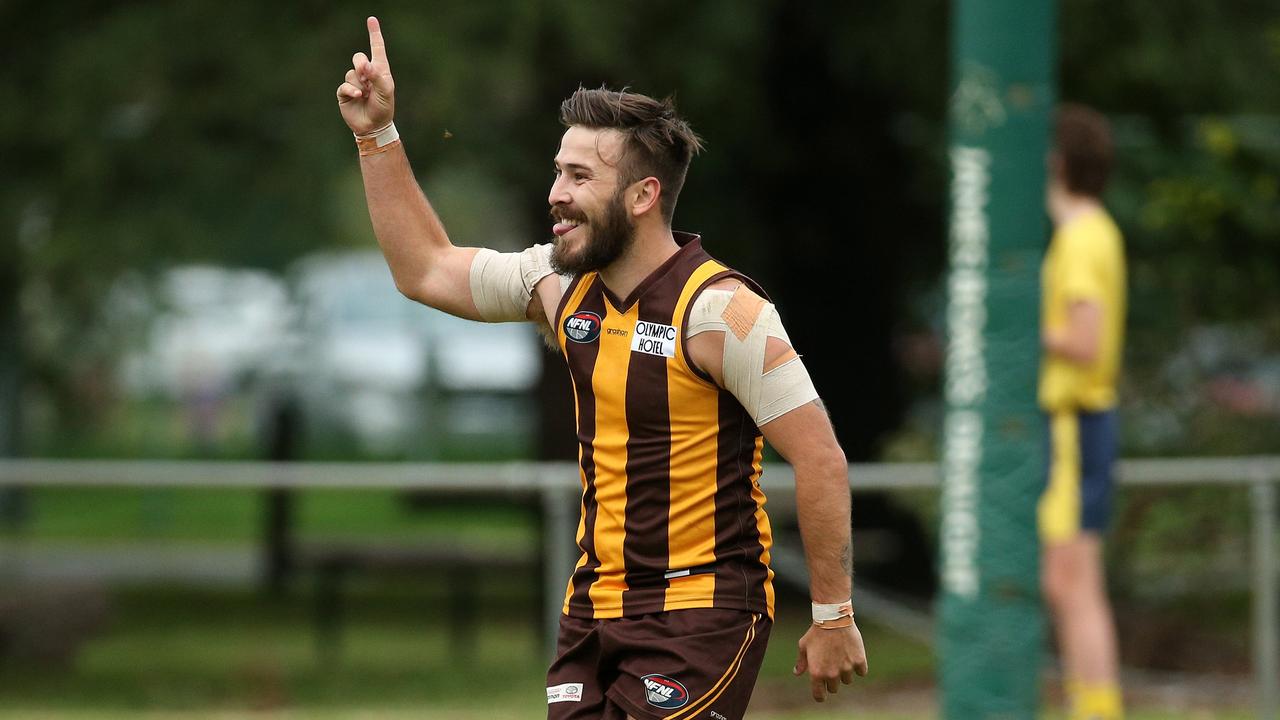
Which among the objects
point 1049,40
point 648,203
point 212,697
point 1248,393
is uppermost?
point 1049,40

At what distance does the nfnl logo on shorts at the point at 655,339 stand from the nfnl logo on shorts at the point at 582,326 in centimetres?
Answer: 11

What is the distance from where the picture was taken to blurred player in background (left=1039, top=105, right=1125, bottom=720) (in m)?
7.08

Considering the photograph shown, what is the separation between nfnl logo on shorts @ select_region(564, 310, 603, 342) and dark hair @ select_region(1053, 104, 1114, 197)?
357 centimetres

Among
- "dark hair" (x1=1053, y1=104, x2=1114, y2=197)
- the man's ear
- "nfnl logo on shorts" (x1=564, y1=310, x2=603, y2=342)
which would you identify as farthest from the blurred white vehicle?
the man's ear

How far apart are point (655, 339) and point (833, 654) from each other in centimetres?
81

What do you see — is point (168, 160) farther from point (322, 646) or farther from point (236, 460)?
point (236, 460)

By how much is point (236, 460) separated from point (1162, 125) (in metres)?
15.2

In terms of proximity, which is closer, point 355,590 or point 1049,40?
point 1049,40

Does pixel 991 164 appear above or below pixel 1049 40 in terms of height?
below

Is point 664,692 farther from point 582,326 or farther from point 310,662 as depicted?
point 310,662

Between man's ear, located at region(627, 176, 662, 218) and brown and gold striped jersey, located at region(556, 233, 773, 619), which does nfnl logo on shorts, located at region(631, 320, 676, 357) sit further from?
man's ear, located at region(627, 176, 662, 218)

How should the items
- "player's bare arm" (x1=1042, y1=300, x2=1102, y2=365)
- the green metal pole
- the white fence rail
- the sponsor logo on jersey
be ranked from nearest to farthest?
the sponsor logo on jersey < the green metal pole < "player's bare arm" (x1=1042, y1=300, x2=1102, y2=365) < the white fence rail

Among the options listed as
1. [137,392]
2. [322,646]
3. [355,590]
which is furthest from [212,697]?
[137,392]

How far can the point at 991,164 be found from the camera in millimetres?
5035
